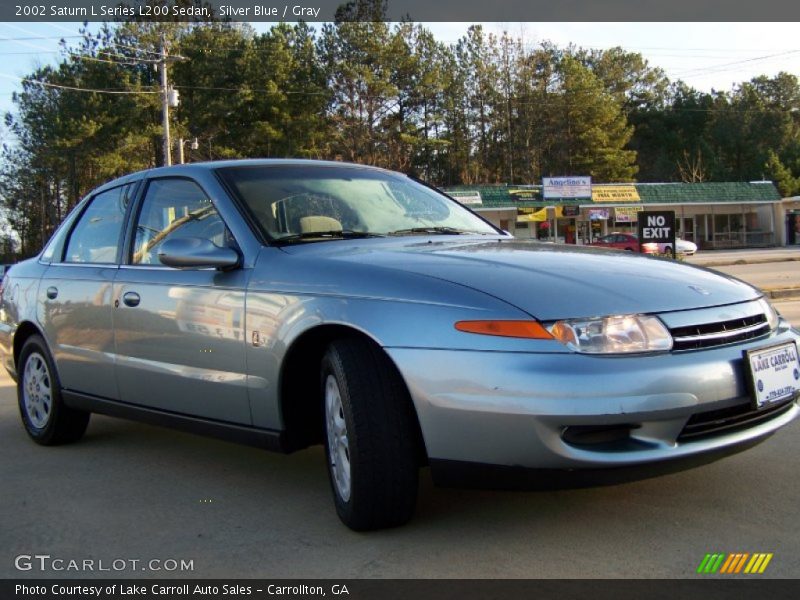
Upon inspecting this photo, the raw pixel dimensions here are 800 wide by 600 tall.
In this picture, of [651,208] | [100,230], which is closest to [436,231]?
[100,230]

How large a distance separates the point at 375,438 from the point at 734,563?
1.35 meters

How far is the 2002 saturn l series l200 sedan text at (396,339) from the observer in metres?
2.99

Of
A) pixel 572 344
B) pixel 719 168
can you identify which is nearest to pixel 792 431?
pixel 572 344

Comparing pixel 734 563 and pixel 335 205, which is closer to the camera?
pixel 734 563

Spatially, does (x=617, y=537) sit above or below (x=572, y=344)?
below

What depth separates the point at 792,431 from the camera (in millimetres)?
4871

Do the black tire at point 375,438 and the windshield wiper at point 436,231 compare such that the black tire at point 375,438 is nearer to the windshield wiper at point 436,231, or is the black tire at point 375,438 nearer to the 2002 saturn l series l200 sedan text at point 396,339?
the 2002 saturn l series l200 sedan text at point 396,339

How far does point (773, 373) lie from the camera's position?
334 centimetres

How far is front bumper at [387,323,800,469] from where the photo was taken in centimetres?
293

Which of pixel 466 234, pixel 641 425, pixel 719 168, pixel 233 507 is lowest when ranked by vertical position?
pixel 233 507

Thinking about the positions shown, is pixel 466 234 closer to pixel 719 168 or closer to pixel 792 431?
pixel 792 431

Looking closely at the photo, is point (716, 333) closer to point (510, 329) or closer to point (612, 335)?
point (612, 335)

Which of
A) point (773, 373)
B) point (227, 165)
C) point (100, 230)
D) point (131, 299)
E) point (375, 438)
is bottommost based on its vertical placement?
point (375, 438)

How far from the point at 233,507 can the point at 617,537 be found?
1.73 metres
